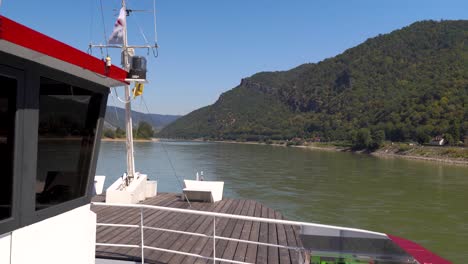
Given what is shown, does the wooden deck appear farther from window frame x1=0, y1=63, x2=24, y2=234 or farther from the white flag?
the white flag

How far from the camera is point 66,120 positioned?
3680 millimetres

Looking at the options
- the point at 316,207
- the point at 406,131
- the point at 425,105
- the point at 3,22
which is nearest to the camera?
the point at 3,22

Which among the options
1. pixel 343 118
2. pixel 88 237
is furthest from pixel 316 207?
pixel 343 118

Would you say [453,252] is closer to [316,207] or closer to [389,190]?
[316,207]

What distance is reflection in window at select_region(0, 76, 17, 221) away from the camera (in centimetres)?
296

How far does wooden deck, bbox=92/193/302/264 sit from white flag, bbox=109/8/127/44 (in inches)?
207

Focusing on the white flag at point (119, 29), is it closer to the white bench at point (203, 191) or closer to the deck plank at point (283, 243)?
the white bench at point (203, 191)

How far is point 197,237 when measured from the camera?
803 centimetres

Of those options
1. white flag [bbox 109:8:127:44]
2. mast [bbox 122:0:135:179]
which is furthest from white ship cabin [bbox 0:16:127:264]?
white flag [bbox 109:8:127:44]

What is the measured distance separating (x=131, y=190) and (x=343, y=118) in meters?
174

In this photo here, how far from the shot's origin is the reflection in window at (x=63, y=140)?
339cm

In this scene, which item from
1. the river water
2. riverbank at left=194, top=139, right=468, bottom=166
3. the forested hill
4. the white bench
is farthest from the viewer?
the forested hill

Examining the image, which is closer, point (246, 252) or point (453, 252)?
point (246, 252)

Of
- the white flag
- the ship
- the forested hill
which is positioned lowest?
the ship
